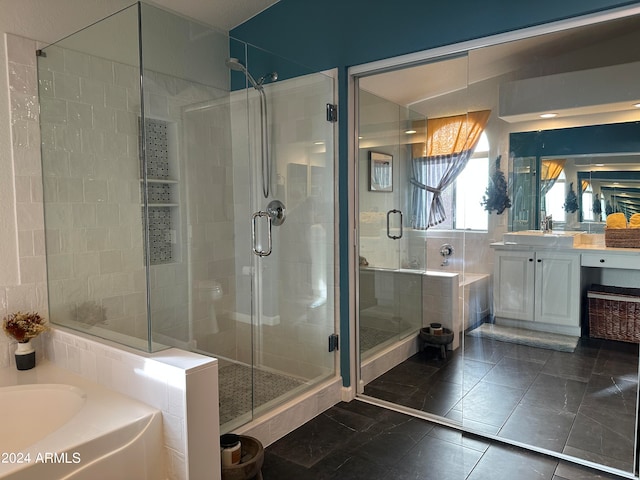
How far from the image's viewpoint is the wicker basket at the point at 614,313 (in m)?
2.27

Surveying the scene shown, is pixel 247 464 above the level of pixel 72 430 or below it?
below

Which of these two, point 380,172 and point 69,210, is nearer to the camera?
point 69,210

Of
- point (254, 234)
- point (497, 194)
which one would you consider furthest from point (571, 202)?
point (254, 234)

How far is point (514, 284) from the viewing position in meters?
2.62

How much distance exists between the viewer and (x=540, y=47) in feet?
7.68

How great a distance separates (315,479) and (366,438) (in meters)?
0.49

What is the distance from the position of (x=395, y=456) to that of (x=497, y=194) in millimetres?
1548

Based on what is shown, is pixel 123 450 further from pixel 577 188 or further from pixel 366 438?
pixel 577 188

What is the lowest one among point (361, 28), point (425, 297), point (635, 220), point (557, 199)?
point (425, 297)

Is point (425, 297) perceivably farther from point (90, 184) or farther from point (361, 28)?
point (90, 184)

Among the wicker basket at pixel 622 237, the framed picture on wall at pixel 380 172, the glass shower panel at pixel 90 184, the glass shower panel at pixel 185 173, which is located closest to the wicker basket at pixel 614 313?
the wicker basket at pixel 622 237

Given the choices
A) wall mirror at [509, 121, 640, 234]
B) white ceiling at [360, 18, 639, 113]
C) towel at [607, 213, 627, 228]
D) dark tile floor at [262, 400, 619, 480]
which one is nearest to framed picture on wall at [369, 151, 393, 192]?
white ceiling at [360, 18, 639, 113]

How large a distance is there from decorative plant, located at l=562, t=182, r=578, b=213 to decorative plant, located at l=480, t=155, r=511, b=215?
30 centimetres

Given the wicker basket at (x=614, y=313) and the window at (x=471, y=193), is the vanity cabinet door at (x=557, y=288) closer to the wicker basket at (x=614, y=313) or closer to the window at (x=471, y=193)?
the wicker basket at (x=614, y=313)
